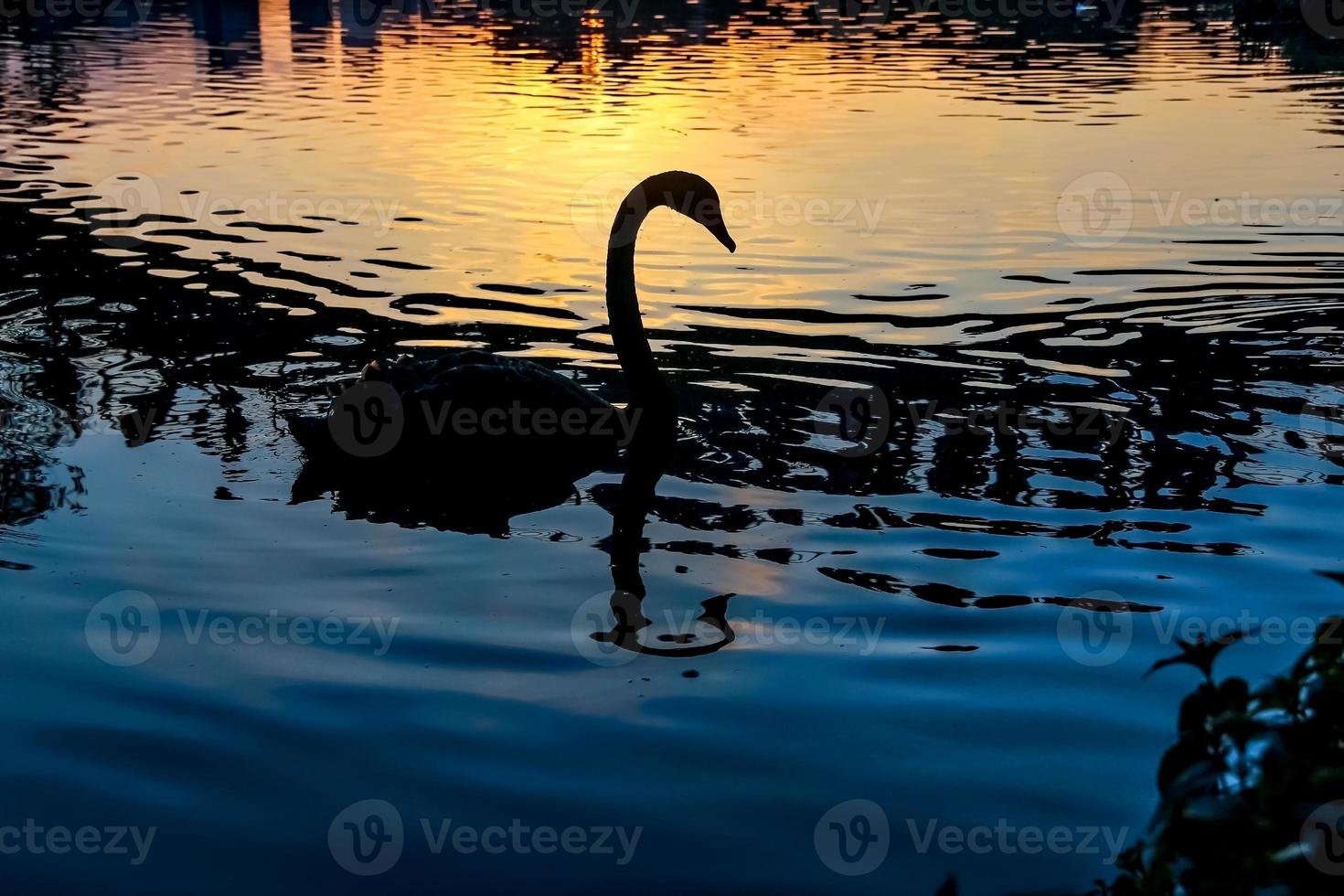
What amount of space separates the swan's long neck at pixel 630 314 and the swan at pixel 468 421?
37 centimetres

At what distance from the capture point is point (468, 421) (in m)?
7.16

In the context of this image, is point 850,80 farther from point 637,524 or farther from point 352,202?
point 637,524

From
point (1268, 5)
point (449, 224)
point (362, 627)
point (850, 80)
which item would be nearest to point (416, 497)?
point (362, 627)

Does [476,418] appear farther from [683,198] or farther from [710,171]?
[710,171]

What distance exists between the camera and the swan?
282 inches

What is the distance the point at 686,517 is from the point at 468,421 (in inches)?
47.9

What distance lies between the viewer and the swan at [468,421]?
7.17 meters

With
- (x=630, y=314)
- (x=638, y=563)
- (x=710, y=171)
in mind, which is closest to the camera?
(x=638, y=563)

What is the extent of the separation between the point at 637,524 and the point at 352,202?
9137 mm

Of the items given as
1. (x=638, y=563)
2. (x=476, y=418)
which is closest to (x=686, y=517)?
(x=638, y=563)

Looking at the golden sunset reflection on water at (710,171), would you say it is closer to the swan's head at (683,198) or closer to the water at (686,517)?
the water at (686,517)

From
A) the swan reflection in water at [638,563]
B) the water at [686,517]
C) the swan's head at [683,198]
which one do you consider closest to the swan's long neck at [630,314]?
the swan's head at [683,198]

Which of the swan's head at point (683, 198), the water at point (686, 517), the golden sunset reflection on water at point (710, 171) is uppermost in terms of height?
the swan's head at point (683, 198)

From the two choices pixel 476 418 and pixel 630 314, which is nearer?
pixel 476 418
